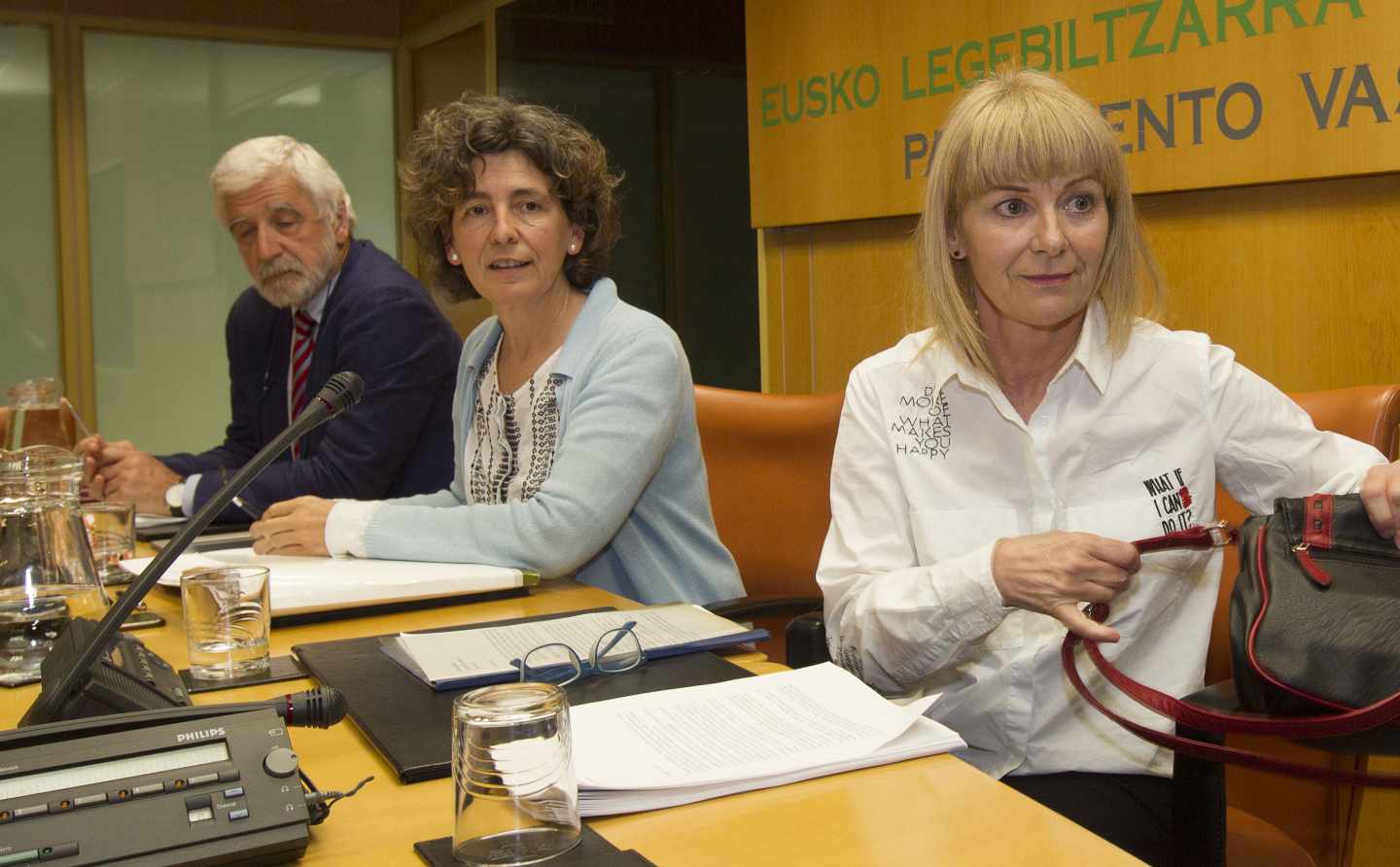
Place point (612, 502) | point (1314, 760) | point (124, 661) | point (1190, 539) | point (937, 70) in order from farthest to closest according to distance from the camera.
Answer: point (937, 70) < point (612, 502) < point (1314, 760) < point (1190, 539) < point (124, 661)

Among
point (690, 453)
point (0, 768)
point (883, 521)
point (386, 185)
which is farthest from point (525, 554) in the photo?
point (386, 185)

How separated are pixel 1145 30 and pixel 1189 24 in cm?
10

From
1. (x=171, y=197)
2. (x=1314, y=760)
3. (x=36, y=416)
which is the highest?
(x=171, y=197)

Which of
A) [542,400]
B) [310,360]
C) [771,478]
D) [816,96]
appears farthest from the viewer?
[816,96]

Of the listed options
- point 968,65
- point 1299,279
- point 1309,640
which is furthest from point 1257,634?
point 968,65

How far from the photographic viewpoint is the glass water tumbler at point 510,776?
87 centimetres

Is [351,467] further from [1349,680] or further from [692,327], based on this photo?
[692,327]

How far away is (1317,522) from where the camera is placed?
1.28 m

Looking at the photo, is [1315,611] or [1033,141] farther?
[1033,141]

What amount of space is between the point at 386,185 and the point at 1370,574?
5.40 m

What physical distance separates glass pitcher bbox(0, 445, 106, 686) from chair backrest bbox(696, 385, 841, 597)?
1.11 metres

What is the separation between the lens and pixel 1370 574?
1.24 m

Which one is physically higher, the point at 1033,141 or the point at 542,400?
the point at 1033,141

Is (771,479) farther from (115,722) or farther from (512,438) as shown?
(115,722)
